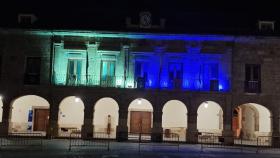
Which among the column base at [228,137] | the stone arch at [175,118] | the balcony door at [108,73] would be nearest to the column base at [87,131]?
the balcony door at [108,73]

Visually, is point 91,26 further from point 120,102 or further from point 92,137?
point 92,137

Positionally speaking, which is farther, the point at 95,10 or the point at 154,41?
the point at 95,10

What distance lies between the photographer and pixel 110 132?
105 feet

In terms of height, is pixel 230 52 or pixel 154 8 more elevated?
pixel 154 8

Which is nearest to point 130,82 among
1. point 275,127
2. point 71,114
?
point 71,114

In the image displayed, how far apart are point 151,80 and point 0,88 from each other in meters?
10.8

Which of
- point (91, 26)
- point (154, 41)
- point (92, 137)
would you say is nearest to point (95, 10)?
point (91, 26)

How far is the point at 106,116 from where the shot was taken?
32281mm

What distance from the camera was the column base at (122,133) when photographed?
29188 mm

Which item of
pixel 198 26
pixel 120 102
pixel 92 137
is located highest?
pixel 198 26

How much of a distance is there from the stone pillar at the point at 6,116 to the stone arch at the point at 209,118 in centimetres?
1396

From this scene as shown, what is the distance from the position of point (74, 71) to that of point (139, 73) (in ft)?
15.4

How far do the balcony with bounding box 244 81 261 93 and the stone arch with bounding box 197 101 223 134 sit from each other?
320cm

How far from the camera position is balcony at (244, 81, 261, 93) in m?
29.5
